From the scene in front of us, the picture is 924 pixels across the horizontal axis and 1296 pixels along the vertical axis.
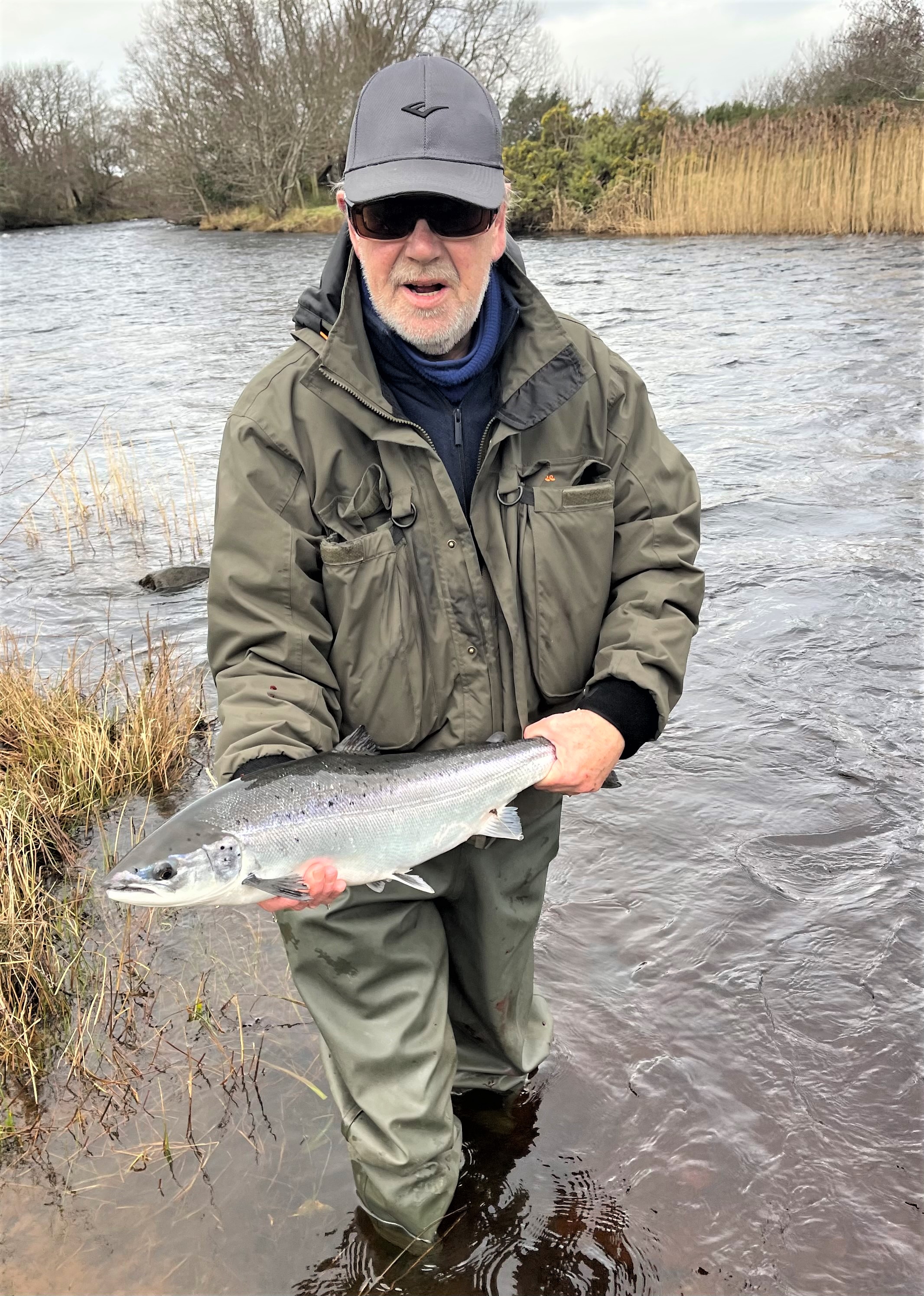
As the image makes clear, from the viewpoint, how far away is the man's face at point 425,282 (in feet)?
9.15

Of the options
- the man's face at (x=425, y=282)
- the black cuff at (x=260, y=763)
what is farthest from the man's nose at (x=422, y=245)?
the black cuff at (x=260, y=763)

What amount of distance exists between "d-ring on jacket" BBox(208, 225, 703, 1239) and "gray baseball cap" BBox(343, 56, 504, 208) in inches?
8.6

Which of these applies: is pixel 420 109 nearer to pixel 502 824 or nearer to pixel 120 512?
pixel 502 824

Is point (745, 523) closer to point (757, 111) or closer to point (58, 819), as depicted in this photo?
point (58, 819)

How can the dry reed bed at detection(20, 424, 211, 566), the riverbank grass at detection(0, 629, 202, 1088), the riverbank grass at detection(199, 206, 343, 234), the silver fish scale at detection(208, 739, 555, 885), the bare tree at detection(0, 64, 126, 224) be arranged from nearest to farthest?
the silver fish scale at detection(208, 739, 555, 885) → the riverbank grass at detection(0, 629, 202, 1088) → the dry reed bed at detection(20, 424, 211, 566) → the riverbank grass at detection(199, 206, 343, 234) → the bare tree at detection(0, 64, 126, 224)

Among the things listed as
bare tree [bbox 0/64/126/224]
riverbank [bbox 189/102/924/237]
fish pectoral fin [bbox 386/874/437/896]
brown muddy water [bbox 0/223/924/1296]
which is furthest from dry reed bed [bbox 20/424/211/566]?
bare tree [bbox 0/64/126/224]

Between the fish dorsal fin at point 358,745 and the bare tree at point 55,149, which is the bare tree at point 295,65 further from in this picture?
the fish dorsal fin at point 358,745

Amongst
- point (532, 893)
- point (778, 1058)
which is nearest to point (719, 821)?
point (778, 1058)

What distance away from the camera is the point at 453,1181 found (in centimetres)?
308

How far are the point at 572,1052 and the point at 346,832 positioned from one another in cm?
171

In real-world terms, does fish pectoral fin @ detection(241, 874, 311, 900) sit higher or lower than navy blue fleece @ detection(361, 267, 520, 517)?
lower

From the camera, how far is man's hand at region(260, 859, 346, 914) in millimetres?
2518

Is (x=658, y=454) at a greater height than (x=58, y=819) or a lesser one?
greater

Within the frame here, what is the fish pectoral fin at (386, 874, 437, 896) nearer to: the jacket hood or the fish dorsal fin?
the fish dorsal fin
